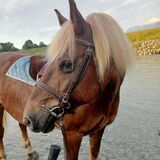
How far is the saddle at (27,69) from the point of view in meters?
4.45

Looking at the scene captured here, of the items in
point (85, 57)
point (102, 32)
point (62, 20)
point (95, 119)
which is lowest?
point (95, 119)

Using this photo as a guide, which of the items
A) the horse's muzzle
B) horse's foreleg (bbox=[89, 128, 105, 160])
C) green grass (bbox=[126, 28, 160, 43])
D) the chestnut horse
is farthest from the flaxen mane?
green grass (bbox=[126, 28, 160, 43])

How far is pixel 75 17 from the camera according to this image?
2.86 m

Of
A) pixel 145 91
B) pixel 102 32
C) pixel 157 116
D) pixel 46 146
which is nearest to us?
pixel 102 32

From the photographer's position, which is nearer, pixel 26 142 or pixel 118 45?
pixel 118 45

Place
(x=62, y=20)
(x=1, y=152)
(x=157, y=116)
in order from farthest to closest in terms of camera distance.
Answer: (x=157, y=116) → (x=1, y=152) → (x=62, y=20)

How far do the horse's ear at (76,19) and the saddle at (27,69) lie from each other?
1.48 metres

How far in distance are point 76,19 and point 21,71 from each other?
6.48 feet

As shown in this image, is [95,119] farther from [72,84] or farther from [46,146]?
[46,146]

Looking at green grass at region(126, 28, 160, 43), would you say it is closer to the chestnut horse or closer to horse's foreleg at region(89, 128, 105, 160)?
horse's foreleg at region(89, 128, 105, 160)

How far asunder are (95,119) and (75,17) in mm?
1243

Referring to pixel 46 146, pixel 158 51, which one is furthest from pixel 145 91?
pixel 158 51

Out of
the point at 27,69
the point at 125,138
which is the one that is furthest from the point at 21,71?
the point at 125,138

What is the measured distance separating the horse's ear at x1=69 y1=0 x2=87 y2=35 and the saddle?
1.48 metres
